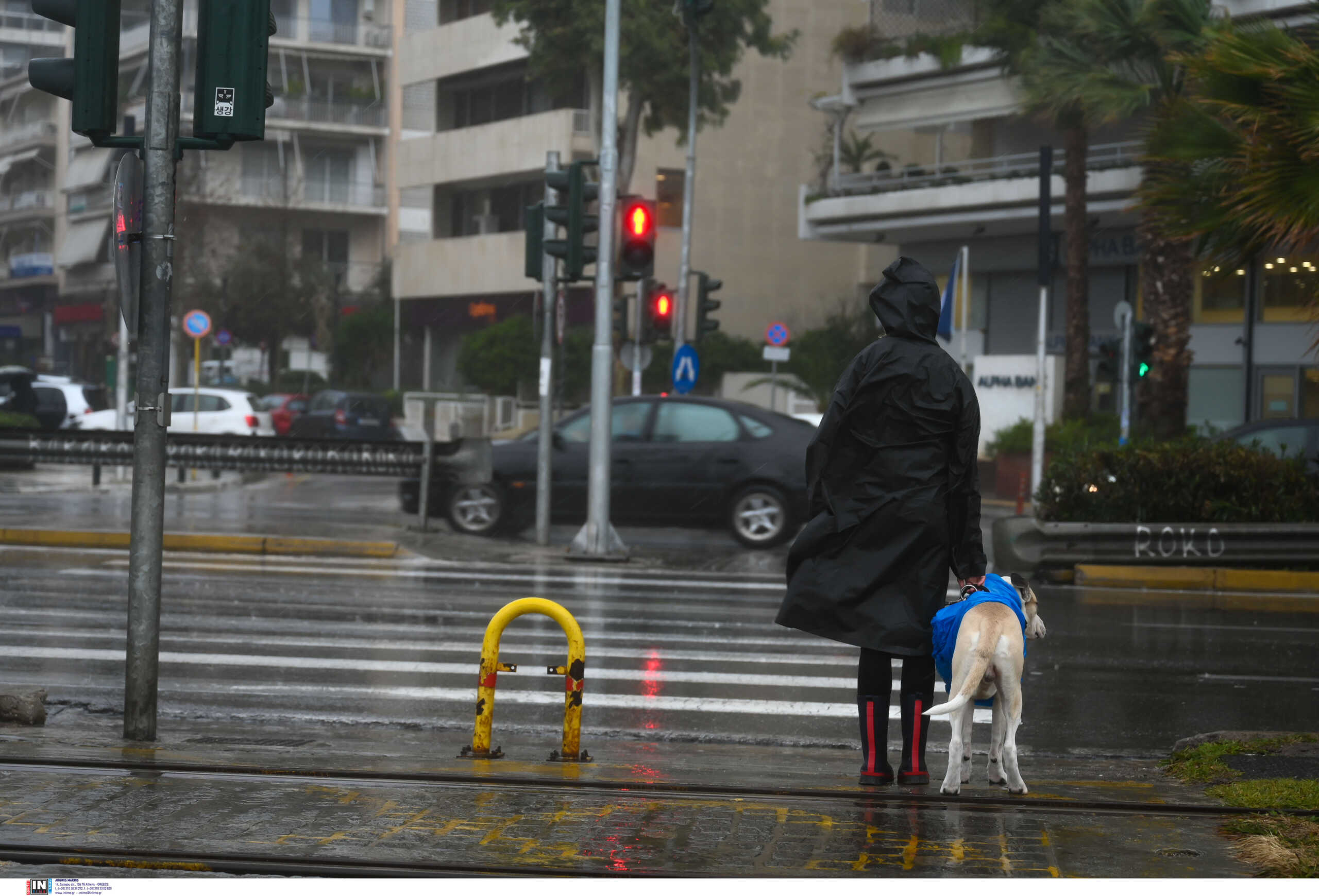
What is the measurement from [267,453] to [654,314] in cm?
520

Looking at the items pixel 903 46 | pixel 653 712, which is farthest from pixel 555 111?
pixel 653 712

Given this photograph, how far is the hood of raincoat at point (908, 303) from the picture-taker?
18.4 ft

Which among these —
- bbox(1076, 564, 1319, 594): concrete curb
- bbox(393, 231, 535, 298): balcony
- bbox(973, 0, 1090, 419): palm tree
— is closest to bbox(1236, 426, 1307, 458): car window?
bbox(1076, 564, 1319, 594): concrete curb

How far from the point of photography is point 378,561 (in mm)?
15742

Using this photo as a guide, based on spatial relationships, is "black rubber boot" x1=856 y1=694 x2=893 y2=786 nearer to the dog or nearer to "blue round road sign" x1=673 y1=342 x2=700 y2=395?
the dog

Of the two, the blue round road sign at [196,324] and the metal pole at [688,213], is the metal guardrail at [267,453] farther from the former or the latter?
the metal pole at [688,213]

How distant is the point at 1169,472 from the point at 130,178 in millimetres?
11401

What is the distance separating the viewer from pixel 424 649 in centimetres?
1003

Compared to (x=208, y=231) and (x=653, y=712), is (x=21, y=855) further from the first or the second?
(x=208, y=231)

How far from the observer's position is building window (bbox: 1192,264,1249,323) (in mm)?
31875

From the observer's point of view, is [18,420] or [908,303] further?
[18,420]

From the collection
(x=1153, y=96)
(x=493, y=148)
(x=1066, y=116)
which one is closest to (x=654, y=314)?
(x=1153, y=96)

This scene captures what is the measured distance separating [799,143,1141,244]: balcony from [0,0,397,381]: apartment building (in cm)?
2471

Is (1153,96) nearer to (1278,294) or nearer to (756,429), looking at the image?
(1278,294)
